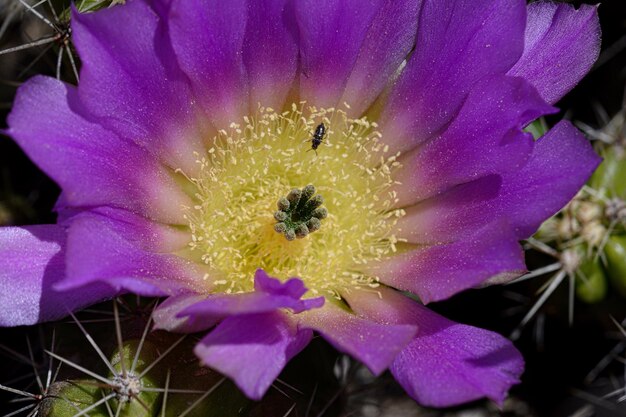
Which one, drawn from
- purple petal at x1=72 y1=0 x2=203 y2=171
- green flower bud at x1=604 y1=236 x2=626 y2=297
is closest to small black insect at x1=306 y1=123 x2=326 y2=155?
purple petal at x1=72 y1=0 x2=203 y2=171

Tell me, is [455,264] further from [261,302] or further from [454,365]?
[261,302]

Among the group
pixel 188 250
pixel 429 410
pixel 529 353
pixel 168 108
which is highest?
pixel 168 108

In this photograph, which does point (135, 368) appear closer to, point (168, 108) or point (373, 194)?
point (168, 108)

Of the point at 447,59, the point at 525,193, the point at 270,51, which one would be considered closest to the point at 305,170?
the point at 270,51

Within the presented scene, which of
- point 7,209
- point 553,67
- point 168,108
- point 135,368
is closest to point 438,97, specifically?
point 553,67

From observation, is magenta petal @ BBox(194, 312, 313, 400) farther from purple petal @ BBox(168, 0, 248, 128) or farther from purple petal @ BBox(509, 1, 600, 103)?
purple petal @ BBox(509, 1, 600, 103)

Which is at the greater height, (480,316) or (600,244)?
(600,244)

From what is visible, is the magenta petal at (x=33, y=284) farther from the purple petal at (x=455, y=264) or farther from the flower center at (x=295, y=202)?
the purple petal at (x=455, y=264)
